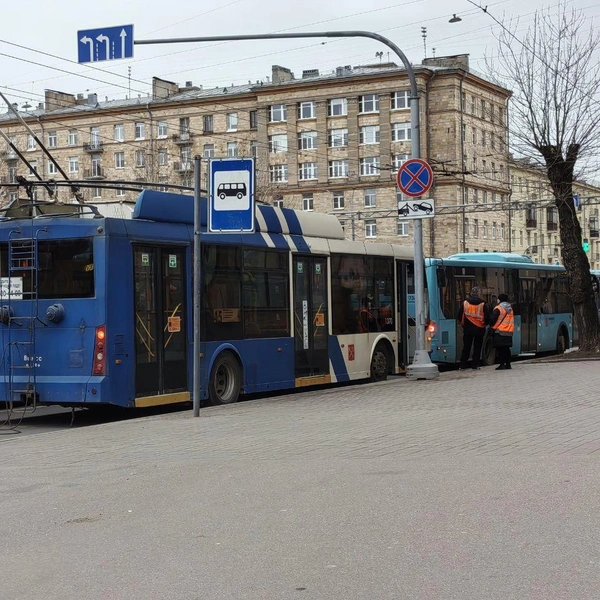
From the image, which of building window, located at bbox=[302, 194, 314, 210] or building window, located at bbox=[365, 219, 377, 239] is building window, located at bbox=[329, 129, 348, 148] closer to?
building window, located at bbox=[302, 194, 314, 210]

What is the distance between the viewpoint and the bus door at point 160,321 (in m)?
14.8

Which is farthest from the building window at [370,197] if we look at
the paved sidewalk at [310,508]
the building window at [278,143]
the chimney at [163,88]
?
the paved sidewalk at [310,508]

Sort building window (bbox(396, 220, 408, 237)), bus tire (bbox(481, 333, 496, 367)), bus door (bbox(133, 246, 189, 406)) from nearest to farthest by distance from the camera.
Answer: bus door (bbox(133, 246, 189, 406)) → bus tire (bbox(481, 333, 496, 367)) → building window (bbox(396, 220, 408, 237))

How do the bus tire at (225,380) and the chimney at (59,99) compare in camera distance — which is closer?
the bus tire at (225,380)

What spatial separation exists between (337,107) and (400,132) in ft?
19.2

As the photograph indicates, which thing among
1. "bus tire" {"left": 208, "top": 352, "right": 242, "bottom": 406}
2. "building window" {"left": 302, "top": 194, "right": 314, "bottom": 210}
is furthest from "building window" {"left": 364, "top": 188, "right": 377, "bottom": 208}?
"bus tire" {"left": 208, "top": 352, "right": 242, "bottom": 406}

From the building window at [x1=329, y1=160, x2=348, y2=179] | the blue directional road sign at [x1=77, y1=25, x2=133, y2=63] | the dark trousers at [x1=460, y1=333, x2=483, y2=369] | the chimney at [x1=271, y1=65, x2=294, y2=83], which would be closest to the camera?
the blue directional road sign at [x1=77, y1=25, x2=133, y2=63]

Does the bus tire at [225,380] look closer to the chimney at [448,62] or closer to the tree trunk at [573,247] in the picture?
the tree trunk at [573,247]

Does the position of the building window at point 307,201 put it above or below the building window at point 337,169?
below

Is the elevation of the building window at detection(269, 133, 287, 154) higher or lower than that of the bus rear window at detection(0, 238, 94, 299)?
higher

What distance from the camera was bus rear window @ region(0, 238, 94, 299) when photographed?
14422 millimetres

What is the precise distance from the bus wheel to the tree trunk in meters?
7.27

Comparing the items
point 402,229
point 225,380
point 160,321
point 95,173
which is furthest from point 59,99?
point 160,321

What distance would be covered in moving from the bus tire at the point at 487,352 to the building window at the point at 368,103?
206ft
